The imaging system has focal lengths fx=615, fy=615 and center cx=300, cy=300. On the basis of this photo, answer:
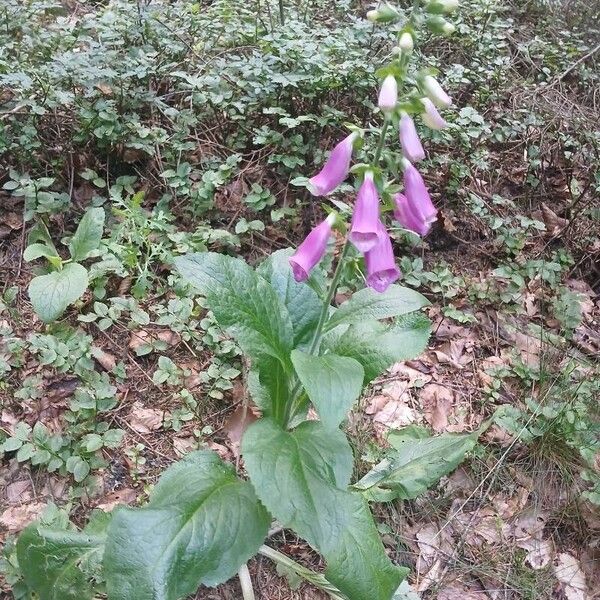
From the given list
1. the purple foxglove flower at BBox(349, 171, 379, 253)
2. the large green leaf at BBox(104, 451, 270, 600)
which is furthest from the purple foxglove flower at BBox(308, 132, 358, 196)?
the large green leaf at BBox(104, 451, 270, 600)

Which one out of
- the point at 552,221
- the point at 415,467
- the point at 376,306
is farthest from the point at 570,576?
the point at 552,221

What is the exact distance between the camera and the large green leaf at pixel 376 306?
82.3 inches

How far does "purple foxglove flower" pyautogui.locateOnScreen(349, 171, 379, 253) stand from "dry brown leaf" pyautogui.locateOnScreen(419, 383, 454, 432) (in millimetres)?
1574

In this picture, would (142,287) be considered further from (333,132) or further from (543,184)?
(543,184)

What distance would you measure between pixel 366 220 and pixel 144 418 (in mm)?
1570

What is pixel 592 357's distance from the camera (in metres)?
3.45

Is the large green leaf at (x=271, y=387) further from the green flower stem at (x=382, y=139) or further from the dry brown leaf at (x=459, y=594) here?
the dry brown leaf at (x=459, y=594)

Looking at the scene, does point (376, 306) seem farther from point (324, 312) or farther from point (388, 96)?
point (388, 96)

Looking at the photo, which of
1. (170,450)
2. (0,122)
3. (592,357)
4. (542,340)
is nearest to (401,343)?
(170,450)

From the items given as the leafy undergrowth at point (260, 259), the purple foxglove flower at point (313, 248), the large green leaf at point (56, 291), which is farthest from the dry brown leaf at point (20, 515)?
the purple foxglove flower at point (313, 248)

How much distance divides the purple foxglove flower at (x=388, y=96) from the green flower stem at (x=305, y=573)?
65.1 inches

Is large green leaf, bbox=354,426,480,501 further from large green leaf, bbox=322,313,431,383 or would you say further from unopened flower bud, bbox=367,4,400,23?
unopened flower bud, bbox=367,4,400,23

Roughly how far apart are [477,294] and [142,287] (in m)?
1.91

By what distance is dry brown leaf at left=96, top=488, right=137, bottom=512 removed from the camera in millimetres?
2461
